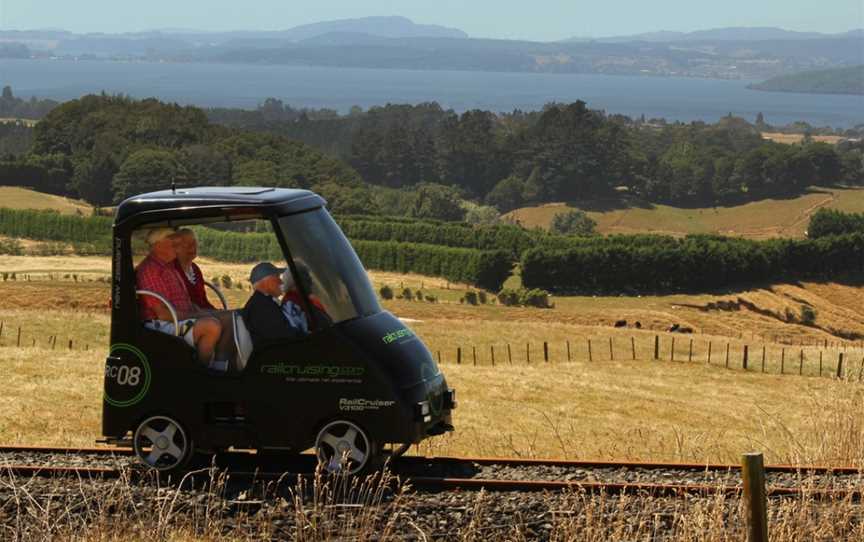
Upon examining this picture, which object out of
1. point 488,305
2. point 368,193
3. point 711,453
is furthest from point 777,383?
point 368,193

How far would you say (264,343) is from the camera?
11883mm

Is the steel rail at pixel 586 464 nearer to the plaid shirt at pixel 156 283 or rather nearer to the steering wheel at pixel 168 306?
the steering wheel at pixel 168 306

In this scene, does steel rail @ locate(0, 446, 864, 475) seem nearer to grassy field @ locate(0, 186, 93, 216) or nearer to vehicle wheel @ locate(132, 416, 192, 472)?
vehicle wheel @ locate(132, 416, 192, 472)

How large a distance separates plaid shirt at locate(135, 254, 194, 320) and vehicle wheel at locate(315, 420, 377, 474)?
5.99 feet

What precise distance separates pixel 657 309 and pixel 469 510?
79.4m

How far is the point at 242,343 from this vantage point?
12016mm

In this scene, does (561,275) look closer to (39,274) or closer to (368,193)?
(39,274)

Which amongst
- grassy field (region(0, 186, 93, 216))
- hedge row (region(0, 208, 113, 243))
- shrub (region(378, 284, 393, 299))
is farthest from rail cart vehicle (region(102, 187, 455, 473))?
grassy field (region(0, 186, 93, 216))

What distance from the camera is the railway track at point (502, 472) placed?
11.4m

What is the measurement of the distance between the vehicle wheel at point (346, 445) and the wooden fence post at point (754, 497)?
14.1ft

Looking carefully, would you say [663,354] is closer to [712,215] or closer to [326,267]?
[326,267]

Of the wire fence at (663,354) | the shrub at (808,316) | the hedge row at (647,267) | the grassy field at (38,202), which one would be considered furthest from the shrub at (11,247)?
the shrub at (808,316)

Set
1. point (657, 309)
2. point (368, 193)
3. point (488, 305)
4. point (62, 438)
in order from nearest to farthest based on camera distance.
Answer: point (62, 438) → point (488, 305) → point (657, 309) → point (368, 193)

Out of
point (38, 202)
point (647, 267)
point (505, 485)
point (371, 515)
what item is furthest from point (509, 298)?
point (371, 515)
